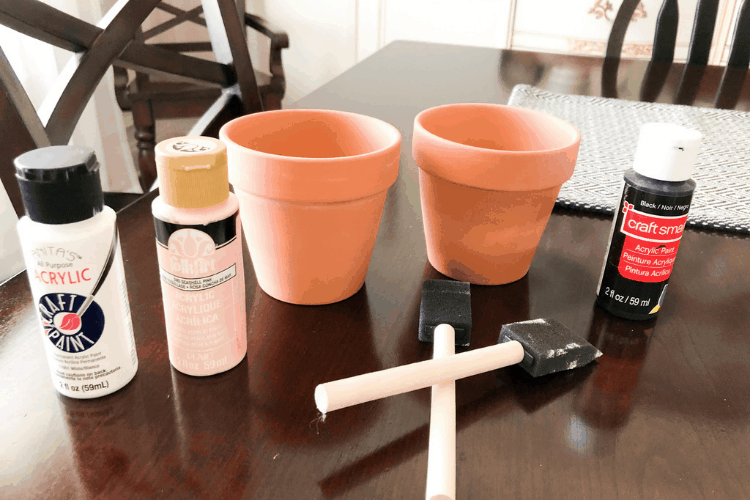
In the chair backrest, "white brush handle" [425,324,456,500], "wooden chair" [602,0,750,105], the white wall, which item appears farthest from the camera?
the white wall

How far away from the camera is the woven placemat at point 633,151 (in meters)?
0.61

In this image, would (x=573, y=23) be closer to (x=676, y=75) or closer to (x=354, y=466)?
(x=676, y=75)

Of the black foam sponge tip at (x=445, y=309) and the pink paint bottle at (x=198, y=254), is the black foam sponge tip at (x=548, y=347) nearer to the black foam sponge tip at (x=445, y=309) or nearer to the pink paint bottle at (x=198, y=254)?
the black foam sponge tip at (x=445, y=309)

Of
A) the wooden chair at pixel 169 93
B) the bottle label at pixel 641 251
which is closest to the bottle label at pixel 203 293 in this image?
the bottle label at pixel 641 251

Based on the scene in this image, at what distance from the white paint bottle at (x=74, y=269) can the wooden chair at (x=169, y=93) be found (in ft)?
4.17

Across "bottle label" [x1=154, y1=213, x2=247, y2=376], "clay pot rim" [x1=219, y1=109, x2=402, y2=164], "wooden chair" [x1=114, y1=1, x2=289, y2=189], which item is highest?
"clay pot rim" [x1=219, y1=109, x2=402, y2=164]

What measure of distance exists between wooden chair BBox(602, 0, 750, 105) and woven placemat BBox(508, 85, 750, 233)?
210 mm

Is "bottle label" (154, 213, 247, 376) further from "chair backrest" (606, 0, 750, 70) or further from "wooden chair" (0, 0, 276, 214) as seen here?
"chair backrest" (606, 0, 750, 70)

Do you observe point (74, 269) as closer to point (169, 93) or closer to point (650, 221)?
point (650, 221)

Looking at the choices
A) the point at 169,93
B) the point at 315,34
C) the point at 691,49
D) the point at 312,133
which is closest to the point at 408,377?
the point at 312,133

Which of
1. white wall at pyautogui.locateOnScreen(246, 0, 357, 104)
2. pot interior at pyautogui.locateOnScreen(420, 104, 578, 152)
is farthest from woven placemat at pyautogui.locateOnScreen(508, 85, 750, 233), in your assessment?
white wall at pyautogui.locateOnScreen(246, 0, 357, 104)

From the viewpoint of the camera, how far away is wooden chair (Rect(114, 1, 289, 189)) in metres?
1.63

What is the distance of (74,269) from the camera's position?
12.0 inches

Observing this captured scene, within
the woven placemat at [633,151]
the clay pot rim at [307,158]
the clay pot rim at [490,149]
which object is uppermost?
the clay pot rim at [307,158]
